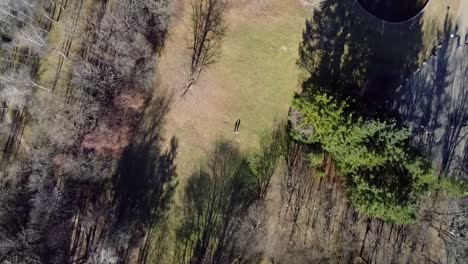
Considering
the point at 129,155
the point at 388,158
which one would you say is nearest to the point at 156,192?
the point at 129,155

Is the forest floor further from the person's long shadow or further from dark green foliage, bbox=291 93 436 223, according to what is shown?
dark green foliage, bbox=291 93 436 223

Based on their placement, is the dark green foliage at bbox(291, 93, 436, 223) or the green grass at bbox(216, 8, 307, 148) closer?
the dark green foliage at bbox(291, 93, 436, 223)

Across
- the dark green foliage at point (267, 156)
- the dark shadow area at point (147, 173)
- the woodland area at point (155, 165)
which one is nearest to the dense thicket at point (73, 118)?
the woodland area at point (155, 165)

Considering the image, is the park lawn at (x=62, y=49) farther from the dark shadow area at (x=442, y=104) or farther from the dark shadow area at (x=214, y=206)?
the dark shadow area at (x=442, y=104)

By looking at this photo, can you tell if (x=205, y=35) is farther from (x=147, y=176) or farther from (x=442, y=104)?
(x=442, y=104)

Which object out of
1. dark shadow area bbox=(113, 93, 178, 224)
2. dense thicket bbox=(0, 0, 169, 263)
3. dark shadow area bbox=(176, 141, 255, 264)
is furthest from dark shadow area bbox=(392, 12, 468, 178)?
dense thicket bbox=(0, 0, 169, 263)

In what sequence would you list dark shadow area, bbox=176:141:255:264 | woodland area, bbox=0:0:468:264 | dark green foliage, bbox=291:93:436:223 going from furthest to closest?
dark shadow area, bbox=176:141:255:264
woodland area, bbox=0:0:468:264
dark green foliage, bbox=291:93:436:223
